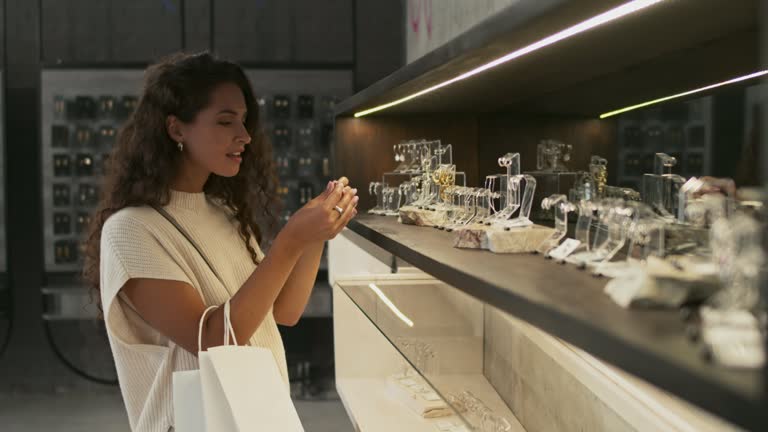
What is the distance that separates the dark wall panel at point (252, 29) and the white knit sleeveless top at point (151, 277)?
430 centimetres

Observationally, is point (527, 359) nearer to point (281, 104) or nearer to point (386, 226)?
point (386, 226)

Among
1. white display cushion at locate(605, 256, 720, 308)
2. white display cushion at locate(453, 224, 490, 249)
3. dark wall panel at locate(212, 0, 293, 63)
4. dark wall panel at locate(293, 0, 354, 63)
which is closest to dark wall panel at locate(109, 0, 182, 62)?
dark wall panel at locate(212, 0, 293, 63)

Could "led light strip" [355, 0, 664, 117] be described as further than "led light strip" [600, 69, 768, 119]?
No

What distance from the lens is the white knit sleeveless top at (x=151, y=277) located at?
6.00 ft

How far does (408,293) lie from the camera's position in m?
2.23

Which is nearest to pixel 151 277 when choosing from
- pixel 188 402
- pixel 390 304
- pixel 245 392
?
pixel 188 402

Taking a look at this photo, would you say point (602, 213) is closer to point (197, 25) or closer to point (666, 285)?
point (666, 285)

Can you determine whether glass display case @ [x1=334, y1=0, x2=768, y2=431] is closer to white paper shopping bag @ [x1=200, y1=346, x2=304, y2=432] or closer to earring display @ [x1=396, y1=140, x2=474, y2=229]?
earring display @ [x1=396, y1=140, x2=474, y2=229]

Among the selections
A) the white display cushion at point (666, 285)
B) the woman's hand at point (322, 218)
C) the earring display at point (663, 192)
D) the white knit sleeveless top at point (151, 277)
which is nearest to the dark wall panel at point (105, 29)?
the white knit sleeveless top at point (151, 277)

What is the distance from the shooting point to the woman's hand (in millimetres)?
1844

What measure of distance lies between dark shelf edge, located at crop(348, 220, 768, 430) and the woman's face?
99 centimetres

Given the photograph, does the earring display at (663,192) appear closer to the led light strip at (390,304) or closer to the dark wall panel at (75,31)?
the led light strip at (390,304)

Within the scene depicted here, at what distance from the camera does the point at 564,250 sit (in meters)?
1.37

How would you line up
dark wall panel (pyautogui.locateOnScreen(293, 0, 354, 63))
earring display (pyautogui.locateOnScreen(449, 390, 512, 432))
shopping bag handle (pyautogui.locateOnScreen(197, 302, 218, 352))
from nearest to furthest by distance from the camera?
1. shopping bag handle (pyautogui.locateOnScreen(197, 302, 218, 352))
2. earring display (pyautogui.locateOnScreen(449, 390, 512, 432))
3. dark wall panel (pyautogui.locateOnScreen(293, 0, 354, 63))
